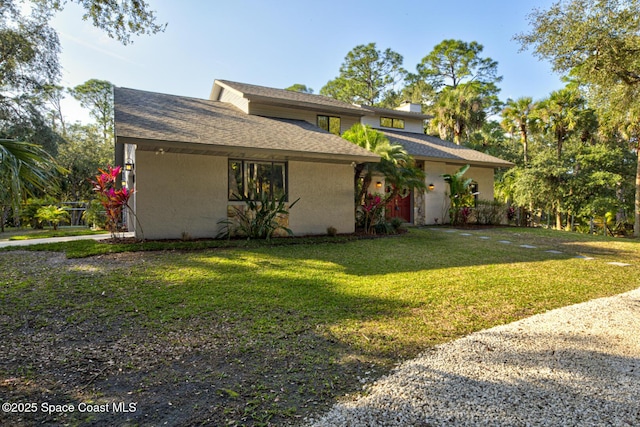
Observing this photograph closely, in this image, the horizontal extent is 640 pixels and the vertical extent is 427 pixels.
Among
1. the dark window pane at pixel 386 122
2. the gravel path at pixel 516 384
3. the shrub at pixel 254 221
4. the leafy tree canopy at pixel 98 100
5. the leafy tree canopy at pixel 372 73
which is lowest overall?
the gravel path at pixel 516 384

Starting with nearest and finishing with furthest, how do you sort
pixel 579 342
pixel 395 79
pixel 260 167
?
pixel 579 342
pixel 260 167
pixel 395 79

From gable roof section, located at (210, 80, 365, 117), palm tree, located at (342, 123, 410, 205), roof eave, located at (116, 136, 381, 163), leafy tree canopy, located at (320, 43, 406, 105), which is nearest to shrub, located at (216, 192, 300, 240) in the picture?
roof eave, located at (116, 136, 381, 163)

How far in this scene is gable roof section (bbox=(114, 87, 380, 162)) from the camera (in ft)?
27.7

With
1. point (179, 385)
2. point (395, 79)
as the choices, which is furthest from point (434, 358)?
point (395, 79)

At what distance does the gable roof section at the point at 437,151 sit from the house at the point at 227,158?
2.51ft

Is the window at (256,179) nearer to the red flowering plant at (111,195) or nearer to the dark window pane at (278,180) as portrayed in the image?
the dark window pane at (278,180)

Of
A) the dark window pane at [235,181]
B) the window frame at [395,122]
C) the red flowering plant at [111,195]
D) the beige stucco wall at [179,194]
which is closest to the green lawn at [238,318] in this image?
Result: the red flowering plant at [111,195]

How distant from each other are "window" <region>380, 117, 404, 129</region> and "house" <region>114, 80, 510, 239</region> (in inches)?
190

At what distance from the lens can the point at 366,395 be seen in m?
2.62

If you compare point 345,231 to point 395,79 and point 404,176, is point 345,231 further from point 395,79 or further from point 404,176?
point 395,79

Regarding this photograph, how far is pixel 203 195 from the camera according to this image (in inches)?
383

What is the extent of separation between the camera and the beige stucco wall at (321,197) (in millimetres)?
10977

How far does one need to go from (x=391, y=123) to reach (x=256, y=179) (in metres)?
11.7

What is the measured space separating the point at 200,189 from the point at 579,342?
8.86m
